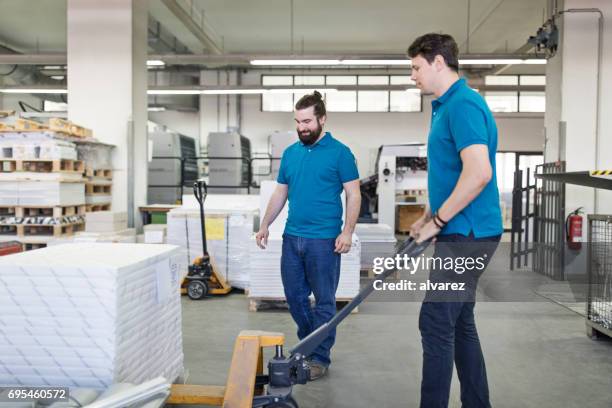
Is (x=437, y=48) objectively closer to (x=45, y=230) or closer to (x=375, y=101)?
(x=45, y=230)

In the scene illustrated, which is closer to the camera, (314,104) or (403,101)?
(314,104)

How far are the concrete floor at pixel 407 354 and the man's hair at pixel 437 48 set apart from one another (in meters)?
1.91

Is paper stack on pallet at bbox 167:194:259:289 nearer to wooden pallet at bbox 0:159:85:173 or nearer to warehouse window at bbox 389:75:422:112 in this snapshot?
wooden pallet at bbox 0:159:85:173

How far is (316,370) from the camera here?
3209mm

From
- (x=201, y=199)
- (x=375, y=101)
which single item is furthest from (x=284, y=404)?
(x=375, y=101)

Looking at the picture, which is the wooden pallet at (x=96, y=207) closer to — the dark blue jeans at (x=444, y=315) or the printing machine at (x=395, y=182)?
the dark blue jeans at (x=444, y=315)

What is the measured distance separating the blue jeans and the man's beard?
1.97 ft

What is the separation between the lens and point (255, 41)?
13.7m

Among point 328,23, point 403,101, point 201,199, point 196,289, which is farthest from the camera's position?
point 403,101

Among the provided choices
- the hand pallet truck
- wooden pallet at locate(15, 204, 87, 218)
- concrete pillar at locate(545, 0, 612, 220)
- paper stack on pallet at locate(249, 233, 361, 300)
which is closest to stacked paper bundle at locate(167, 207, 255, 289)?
paper stack on pallet at locate(249, 233, 361, 300)

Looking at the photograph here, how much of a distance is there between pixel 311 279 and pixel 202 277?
2919 millimetres

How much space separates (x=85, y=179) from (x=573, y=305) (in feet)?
19.6

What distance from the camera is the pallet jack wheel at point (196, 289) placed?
5695 mm

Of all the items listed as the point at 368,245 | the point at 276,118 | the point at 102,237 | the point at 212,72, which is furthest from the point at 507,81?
the point at 102,237
